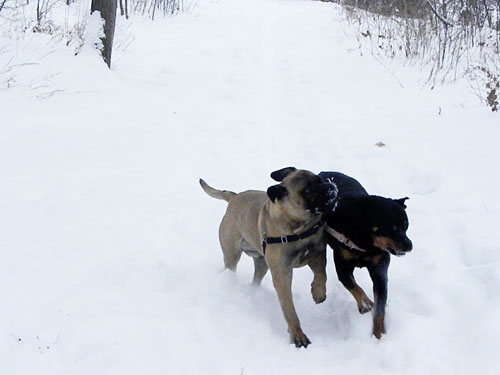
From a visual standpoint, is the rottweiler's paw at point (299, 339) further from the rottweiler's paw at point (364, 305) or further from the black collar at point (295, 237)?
the black collar at point (295, 237)

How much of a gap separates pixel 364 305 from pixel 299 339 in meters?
0.54

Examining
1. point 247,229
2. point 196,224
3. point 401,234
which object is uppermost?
point 401,234

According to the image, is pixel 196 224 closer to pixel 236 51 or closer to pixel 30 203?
pixel 30 203

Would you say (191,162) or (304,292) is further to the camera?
(191,162)

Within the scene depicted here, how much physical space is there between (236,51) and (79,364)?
11.2 metres

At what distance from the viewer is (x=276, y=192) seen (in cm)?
358

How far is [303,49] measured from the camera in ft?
43.0

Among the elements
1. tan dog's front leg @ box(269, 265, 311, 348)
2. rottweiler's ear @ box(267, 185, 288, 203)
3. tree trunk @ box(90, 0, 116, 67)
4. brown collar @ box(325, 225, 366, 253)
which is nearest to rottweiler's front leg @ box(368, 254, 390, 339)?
brown collar @ box(325, 225, 366, 253)

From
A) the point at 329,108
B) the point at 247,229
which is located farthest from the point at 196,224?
the point at 329,108

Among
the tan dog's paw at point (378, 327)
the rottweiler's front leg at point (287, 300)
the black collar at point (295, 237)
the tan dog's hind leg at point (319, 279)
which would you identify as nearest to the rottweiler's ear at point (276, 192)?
the black collar at point (295, 237)

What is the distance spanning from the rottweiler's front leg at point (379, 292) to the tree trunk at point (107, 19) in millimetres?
7505

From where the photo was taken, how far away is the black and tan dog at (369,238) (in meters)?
3.35

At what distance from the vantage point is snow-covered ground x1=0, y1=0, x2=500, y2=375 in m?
3.22

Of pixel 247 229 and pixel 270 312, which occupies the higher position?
pixel 247 229
